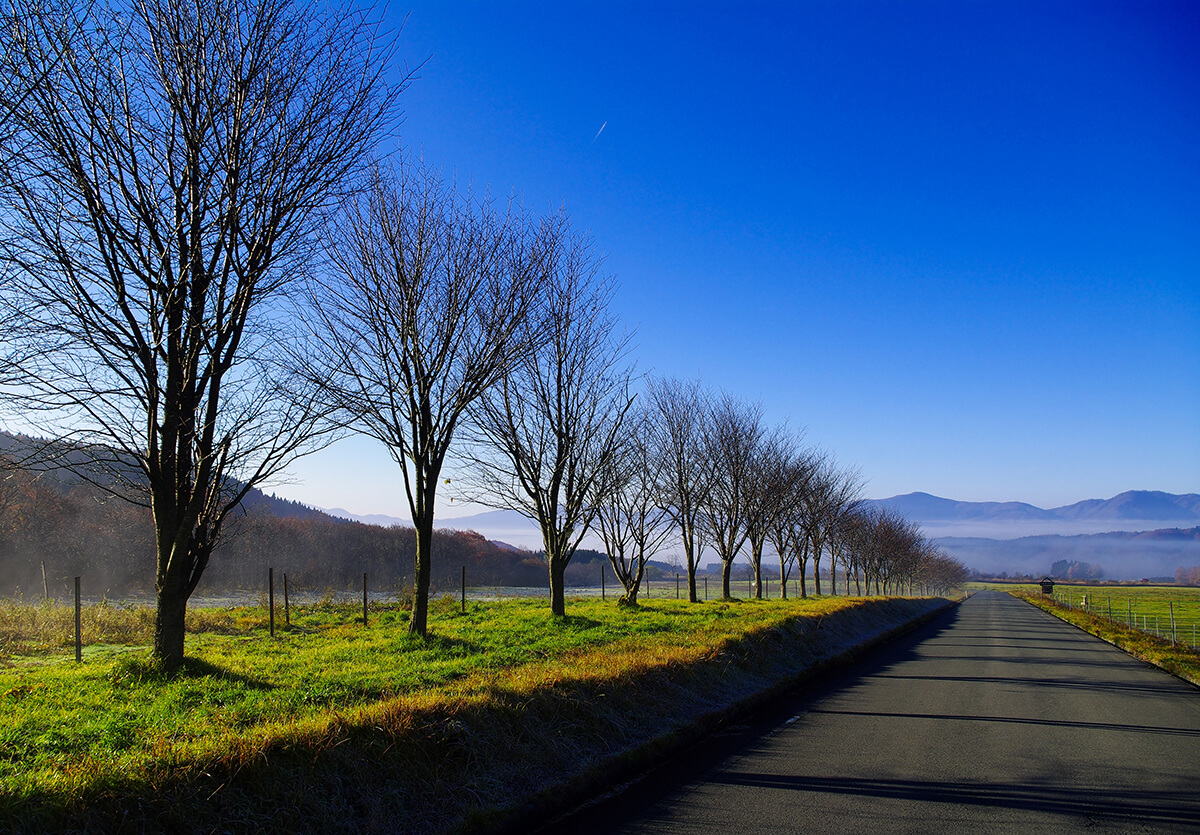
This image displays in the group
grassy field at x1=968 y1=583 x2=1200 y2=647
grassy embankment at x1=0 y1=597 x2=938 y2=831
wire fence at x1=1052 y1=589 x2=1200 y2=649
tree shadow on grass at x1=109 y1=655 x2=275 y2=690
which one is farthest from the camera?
grassy field at x1=968 y1=583 x2=1200 y2=647

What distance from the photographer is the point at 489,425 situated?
19906 mm

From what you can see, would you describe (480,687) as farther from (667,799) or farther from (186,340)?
(186,340)

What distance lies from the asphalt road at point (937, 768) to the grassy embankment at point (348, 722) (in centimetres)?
79

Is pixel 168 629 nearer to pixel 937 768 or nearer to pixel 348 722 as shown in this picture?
pixel 348 722

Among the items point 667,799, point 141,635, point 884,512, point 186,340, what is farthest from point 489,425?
point 884,512

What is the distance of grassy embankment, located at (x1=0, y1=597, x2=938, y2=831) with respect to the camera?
15.0 ft

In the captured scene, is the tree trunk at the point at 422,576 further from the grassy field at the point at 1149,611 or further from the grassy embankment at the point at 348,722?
the grassy field at the point at 1149,611

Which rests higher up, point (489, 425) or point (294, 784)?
point (489, 425)

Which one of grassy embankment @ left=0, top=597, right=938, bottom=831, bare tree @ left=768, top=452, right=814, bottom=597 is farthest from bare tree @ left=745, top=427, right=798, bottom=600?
grassy embankment @ left=0, top=597, right=938, bottom=831

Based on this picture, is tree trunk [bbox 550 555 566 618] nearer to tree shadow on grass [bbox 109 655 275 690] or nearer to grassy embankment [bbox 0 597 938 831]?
grassy embankment [bbox 0 597 938 831]

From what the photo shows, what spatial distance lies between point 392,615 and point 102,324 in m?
12.6

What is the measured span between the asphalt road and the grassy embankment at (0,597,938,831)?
79 cm

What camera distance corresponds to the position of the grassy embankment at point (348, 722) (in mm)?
4570

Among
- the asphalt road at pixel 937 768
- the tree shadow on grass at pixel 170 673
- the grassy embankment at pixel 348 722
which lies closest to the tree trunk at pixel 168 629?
the tree shadow on grass at pixel 170 673
